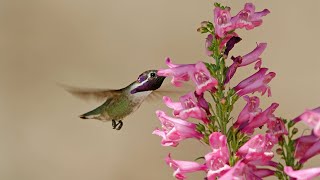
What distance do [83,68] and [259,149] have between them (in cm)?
132

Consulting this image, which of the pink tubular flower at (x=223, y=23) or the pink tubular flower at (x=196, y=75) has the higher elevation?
the pink tubular flower at (x=223, y=23)

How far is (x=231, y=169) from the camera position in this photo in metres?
0.72

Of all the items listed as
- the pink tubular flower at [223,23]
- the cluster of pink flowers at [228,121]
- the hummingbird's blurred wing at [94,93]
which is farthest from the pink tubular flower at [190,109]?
the hummingbird's blurred wing at [94,93]

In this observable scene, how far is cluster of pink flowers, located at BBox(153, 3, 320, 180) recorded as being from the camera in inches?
29.0

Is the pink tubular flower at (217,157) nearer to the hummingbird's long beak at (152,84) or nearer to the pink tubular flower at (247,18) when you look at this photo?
the pink tubular flower at (247,18)

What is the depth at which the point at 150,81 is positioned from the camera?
110cm

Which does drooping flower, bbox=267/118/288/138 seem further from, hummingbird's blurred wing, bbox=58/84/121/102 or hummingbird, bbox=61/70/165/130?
hummingbird's blurred wing, bbox=58/84/121/102

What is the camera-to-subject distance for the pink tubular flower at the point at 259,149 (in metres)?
0.74

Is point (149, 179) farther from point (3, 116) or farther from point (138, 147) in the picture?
point (3, 116)

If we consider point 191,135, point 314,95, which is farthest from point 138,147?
point 191,135

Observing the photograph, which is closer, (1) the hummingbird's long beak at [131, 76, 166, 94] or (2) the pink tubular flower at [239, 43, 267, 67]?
(2) the pink tubular flower at [239, 43, 267, 67]

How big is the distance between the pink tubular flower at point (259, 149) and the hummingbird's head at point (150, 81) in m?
0.35

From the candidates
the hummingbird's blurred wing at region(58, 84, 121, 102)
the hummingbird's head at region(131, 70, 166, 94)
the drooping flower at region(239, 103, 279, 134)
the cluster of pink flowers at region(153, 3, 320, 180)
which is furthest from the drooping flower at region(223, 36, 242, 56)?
the hummingbird's blurred wing at region(58, 84, 121, 102)

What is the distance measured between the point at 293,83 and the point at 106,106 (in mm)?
828
